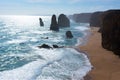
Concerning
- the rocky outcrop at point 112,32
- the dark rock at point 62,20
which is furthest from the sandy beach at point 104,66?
the dark rock at point 62,20

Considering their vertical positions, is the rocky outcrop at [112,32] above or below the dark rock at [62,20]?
above

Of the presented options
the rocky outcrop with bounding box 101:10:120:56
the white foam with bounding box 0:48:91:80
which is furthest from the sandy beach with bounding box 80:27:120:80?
the rocky outcrop with bounding box 101:10:120:56

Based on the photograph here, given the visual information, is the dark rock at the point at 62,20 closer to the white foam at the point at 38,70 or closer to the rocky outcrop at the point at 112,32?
the rocky outcrop at the point at 112,32

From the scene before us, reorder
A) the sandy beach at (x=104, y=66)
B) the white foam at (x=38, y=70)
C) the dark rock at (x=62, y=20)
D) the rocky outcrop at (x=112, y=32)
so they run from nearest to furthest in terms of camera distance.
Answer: the sandy beach at (x=104, y=66), the white foam at (x=38, y=70), the rocky outcrop at (x=112, y=32), the dark rock at (x=62, y=20)

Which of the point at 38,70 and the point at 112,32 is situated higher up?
the point at 112,32

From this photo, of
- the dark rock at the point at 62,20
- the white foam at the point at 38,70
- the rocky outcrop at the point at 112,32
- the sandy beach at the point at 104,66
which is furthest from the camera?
the dark rock at the point at 62,20

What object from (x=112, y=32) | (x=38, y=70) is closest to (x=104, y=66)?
(x=38, y=70)

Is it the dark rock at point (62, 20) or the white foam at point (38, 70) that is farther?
the dark rock at point (62, 20)

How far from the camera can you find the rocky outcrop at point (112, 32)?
35.6 metres

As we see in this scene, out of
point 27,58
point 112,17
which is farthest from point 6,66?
point 112,17

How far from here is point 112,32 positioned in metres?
37.2

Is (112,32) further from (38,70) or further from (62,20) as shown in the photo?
(62,20)

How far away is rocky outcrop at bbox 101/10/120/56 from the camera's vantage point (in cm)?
3562

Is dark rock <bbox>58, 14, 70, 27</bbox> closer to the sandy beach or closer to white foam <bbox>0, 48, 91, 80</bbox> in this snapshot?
the sandy beach
